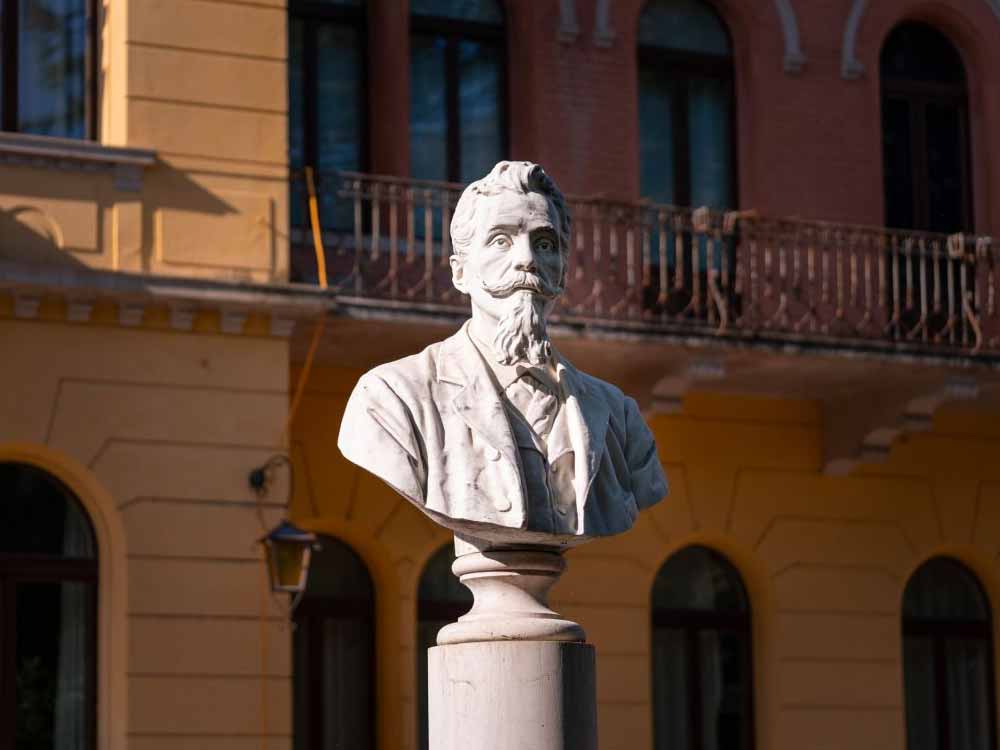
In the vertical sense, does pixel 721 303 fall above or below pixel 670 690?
above

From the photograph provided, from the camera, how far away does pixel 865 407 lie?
59.0 ft

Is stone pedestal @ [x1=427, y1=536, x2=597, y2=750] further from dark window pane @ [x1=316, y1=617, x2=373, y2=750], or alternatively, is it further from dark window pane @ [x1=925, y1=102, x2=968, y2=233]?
dark window pane @ [x1=925, y1=102, x2=968, y2=233]

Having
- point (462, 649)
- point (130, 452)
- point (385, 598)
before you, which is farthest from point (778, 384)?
point (462, 649)

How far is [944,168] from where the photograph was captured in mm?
19172

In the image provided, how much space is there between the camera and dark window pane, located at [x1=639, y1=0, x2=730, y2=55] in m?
18.4

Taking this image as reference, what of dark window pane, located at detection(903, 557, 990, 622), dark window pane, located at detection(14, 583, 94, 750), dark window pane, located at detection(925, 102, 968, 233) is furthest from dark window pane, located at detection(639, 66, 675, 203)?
dark window pane, located at detection(14, 583, 94, 750)

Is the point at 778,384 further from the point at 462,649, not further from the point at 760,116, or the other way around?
the point at 462,649

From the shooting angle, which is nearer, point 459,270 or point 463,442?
point 463,442

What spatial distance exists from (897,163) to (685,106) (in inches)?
67.4

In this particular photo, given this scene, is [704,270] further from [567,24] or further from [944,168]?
[944,168]

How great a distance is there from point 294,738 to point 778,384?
4144 millimetres

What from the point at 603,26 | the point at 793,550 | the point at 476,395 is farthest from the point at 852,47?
the point at 476,395

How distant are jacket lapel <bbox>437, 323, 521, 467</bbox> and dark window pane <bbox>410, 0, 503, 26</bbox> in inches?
382

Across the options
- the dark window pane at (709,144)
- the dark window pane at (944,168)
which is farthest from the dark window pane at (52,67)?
the dark window pane at (944,168)
